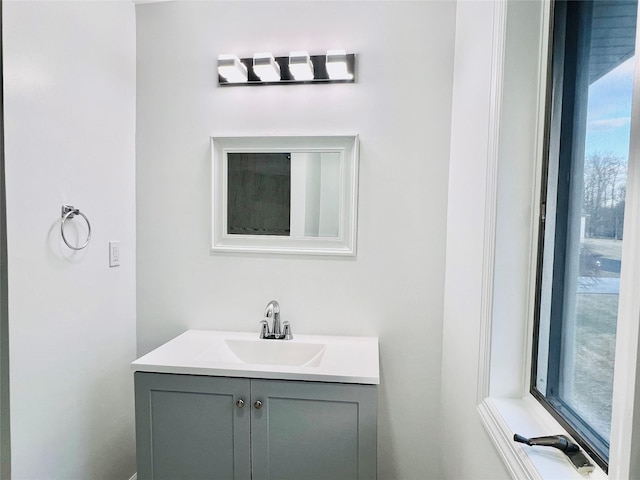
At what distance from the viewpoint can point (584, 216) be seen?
0.86m

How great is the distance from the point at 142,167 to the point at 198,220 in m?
0.39

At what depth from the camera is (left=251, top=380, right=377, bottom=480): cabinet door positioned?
124 centimetres

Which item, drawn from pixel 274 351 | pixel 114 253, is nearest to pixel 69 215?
pixel 114 253

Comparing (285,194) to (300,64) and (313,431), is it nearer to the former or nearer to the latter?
(300,64)

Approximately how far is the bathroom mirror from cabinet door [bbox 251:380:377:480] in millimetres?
638

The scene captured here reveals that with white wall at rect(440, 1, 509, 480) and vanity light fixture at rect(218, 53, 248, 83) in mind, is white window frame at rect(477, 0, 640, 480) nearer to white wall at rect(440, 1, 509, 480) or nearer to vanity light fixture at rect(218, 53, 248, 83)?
white wall at rect(440, 1, 509, 480)

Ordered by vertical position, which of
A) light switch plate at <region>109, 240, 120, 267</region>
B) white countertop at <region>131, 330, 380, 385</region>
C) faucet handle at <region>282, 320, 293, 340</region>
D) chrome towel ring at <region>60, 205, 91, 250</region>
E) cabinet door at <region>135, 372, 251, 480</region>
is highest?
chrome towel ring at <region>60, 205, 91, 250</region>

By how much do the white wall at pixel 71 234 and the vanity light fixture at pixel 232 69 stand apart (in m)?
0.47

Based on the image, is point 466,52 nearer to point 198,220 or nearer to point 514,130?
point 514,130

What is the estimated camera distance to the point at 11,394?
3.78 ft

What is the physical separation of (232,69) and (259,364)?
1.30 m

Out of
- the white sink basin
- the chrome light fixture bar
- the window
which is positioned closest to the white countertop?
the white sink basin

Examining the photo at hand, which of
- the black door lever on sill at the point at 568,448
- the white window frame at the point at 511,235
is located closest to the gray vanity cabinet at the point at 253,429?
the white window frame at the point at 511,235

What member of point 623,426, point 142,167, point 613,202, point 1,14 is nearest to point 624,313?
point 623,426
